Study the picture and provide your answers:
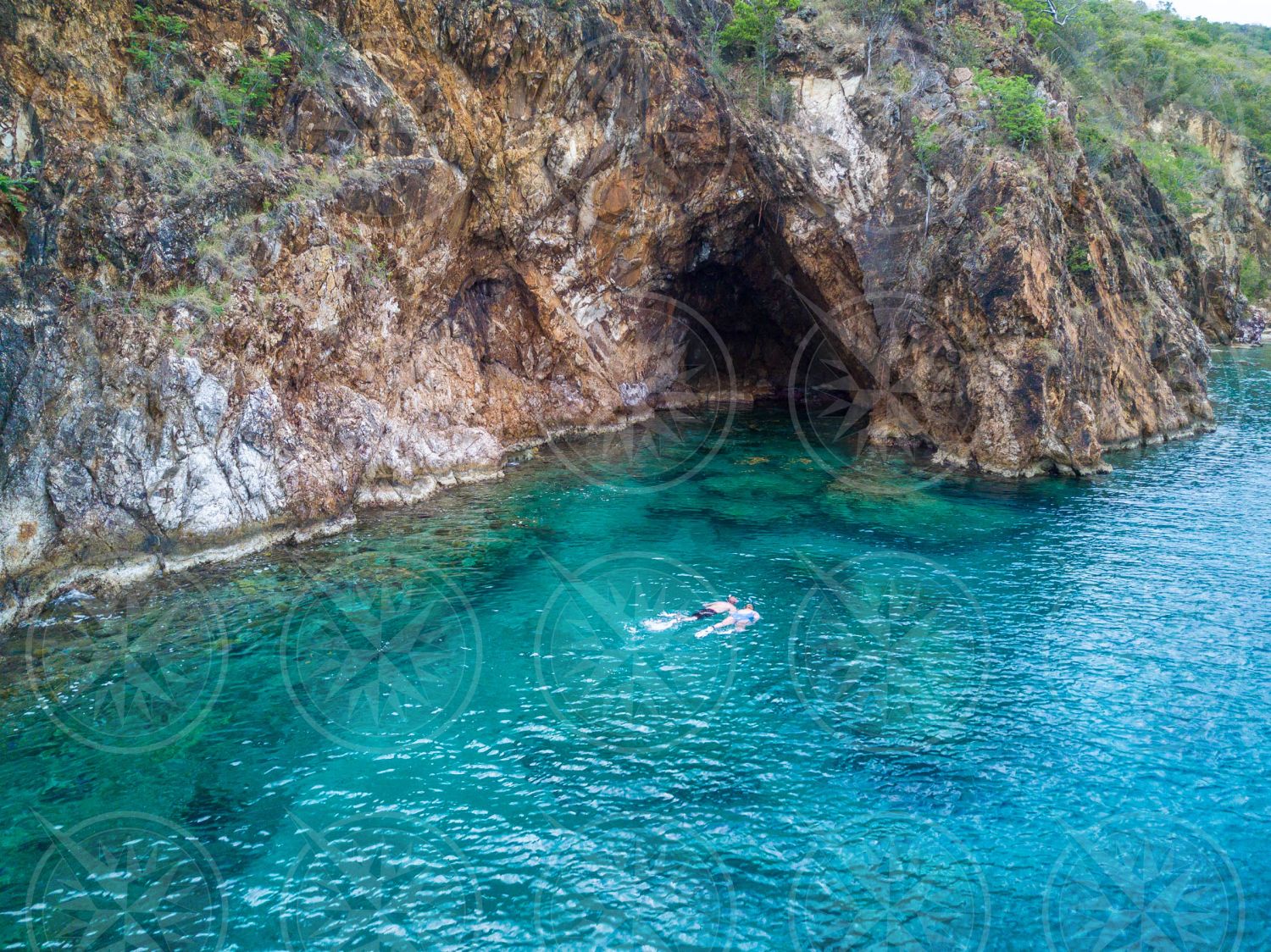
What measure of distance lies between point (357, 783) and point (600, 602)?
7.97m

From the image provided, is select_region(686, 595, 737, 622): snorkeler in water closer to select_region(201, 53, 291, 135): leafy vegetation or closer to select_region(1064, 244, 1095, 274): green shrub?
select_region(201, 53, 291, 135): leafy vegetation

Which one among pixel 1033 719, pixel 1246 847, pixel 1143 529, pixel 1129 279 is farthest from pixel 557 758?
pixel 1129 279

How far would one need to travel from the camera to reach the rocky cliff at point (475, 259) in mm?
19219

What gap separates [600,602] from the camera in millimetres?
19500

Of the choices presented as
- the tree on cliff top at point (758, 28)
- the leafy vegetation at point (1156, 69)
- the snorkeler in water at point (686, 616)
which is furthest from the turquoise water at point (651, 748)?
the leafy vegetation at point (1156, 69)

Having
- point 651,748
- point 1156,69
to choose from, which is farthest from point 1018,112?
point 1156,69

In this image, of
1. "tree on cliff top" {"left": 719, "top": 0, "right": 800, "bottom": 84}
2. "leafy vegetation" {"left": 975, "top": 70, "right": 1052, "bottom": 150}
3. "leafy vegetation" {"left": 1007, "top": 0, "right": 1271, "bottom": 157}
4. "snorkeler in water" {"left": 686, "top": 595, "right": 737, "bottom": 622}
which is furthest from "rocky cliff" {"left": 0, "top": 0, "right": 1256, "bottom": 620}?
"leafy vegetation" {"left": 1007, "top": 0, "right": 1271, "bottom": 157}

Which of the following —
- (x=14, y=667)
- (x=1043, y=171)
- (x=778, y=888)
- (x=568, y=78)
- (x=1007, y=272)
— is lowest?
(x=778, y=888)

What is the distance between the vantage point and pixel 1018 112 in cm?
3188

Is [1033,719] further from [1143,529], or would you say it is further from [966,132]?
[966,132]

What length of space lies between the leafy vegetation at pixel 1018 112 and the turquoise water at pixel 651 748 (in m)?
17.2

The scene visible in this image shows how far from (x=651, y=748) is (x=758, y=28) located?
34043 millimetres

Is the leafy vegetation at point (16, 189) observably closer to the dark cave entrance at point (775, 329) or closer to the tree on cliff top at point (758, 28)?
the dark cave entrance at point (775, 329)

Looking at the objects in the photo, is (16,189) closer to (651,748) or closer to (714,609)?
(714,609)
